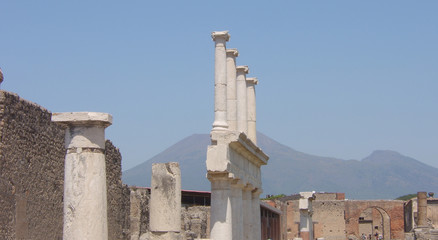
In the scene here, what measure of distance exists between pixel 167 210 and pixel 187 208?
647 inches

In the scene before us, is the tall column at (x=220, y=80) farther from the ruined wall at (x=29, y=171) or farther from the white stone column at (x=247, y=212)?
the ruined wall at (x=29, y=171)

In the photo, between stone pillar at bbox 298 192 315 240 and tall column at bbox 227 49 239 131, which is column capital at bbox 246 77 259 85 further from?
stone pillar at bbox 298 192 315 240

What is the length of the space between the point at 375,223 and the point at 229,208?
1923 inches

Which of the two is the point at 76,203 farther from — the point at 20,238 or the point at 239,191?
the point at 239,191

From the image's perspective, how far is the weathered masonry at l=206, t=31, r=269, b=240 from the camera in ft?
57.1

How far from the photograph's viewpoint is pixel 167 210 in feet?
49.0

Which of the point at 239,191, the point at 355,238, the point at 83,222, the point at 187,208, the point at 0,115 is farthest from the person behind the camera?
the point at 355,238

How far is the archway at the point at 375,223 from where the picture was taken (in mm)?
59156

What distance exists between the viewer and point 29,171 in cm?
1599

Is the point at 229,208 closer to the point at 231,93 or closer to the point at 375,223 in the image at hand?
the point at 231,93

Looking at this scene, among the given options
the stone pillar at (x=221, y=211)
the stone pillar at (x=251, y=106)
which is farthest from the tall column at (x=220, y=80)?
the stone pillar at (x=251, y=106)

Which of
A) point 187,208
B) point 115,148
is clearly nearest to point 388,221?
point 187,208

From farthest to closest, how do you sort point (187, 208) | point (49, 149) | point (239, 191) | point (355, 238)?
1. point (355, 238)
2. point (187, 208)
3. point (239, 191)
4. point (49, 149)

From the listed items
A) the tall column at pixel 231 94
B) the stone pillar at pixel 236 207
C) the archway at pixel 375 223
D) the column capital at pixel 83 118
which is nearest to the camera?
the column capital at pixel 83 118
